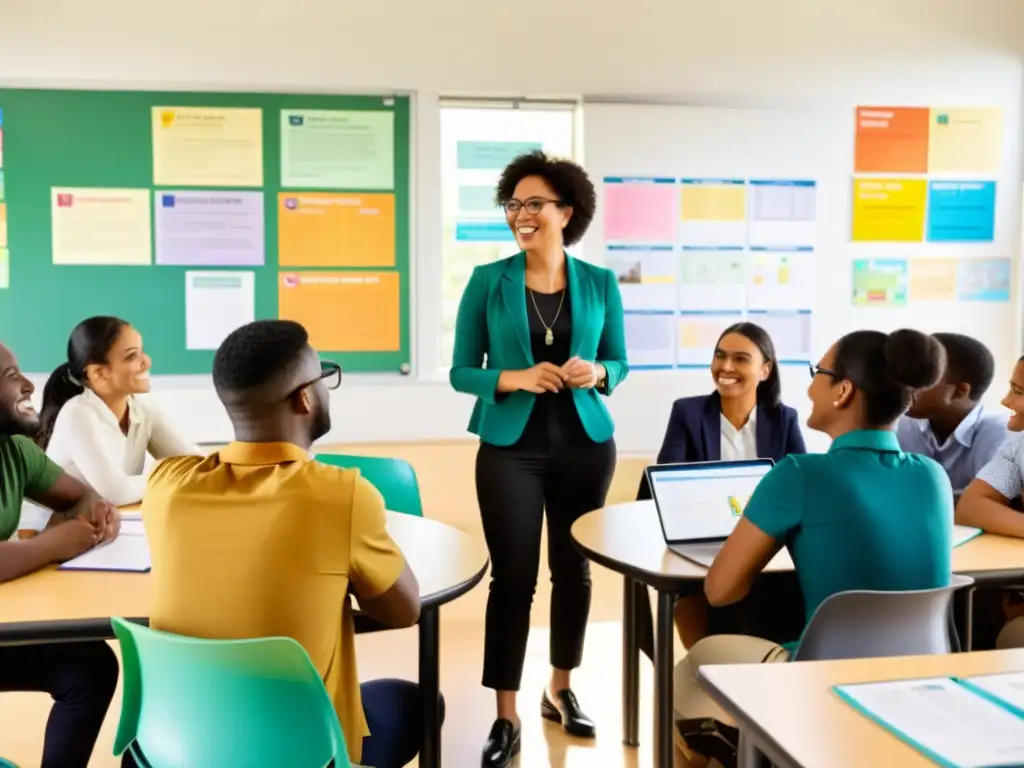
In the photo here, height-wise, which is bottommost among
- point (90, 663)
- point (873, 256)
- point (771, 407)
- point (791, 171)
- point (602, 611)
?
point (602, 611)

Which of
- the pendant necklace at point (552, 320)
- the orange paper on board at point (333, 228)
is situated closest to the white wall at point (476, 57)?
the orange paper on board at point (333, 228)

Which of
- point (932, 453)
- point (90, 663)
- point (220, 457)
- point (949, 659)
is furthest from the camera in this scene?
point (932, 453)

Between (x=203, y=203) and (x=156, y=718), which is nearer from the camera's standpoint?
(x=156, y=718)

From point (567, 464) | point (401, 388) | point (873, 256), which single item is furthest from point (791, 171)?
point (567, 464)

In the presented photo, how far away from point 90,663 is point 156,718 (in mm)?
654

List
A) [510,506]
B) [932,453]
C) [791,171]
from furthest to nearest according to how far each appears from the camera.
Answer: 1. [791,171]
2. [932,453]
3. [510,506]

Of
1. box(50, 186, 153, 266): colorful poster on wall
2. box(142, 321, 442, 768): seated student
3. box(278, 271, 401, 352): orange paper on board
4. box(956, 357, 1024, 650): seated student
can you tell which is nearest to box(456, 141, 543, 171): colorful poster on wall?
box(278, 271, 401, 352): orange paper on board

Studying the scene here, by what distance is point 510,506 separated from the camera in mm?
2680

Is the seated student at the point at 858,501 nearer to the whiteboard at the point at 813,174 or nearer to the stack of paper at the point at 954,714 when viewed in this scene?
the stack of paper at the point at 954,714

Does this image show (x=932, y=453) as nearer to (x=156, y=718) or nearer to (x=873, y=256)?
(x=873, y=256)

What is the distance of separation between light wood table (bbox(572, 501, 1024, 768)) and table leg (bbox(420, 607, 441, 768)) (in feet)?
1.41

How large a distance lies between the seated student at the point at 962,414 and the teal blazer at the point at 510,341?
3.13ft

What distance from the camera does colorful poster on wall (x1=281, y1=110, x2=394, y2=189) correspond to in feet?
13.0

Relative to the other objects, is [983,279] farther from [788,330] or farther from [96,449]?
[96,449]
